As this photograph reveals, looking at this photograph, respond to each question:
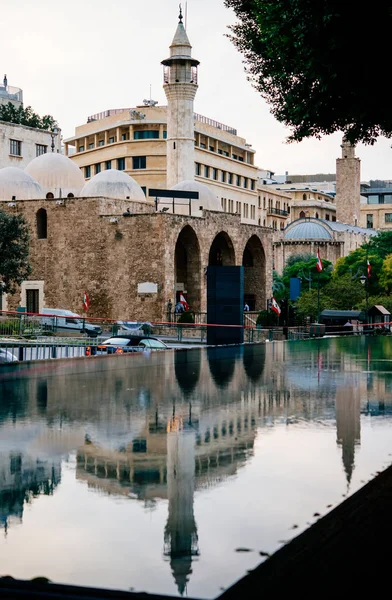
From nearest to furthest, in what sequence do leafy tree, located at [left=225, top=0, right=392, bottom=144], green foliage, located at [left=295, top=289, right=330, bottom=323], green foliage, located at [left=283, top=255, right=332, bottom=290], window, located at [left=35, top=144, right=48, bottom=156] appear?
leafy tree, located at [left=225, top=0, right=392, bottom=144] < green foliage, located at [left=295, top=289, right=330, bottom=323] < window, located at [left=35, top=144, right=48, bottom=156] < green foliage, located at [left=283, top=255, right=332, bottom=290]

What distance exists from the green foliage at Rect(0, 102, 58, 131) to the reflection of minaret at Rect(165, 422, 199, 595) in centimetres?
6050

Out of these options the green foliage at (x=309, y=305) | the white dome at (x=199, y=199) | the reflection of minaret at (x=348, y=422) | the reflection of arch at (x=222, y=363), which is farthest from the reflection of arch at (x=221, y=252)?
the reflection of minaret at (x=348, y=422)

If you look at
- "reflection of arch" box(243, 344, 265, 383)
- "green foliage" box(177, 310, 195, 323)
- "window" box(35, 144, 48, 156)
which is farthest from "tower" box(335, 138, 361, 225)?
"reflection of arch" box(243, 344, 265, 383)

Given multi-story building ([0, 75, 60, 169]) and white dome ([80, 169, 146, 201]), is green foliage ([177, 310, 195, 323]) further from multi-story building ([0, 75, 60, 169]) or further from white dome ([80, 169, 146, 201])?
multi-story building ([0, 75, 60, 169])

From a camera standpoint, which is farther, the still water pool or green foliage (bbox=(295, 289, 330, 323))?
green foliage (bbox=(295, 289, 330, 323))

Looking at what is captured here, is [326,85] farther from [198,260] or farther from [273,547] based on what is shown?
[198,260]

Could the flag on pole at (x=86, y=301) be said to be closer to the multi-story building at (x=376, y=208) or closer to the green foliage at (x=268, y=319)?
the green foliage at (x=268, y=319)

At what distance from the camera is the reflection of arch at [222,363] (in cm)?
1094

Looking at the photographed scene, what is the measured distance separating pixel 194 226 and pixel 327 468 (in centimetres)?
3771

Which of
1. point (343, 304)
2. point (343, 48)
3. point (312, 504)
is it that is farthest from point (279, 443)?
point (343, 304)

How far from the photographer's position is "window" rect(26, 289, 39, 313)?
41522mm

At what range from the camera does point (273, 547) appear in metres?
3.44

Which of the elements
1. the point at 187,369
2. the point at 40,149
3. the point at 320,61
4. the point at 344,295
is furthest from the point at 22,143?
the point at 320,61

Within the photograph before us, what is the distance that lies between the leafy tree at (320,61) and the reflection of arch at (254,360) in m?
4.00
